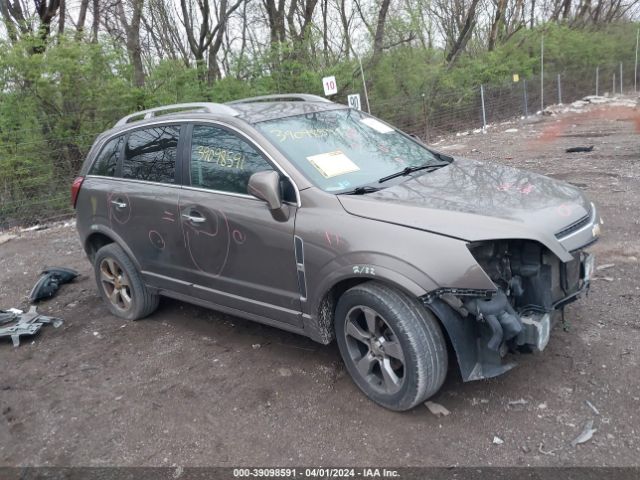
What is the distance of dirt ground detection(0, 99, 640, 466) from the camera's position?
305cm

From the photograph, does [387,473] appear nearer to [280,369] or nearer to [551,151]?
[280,369]

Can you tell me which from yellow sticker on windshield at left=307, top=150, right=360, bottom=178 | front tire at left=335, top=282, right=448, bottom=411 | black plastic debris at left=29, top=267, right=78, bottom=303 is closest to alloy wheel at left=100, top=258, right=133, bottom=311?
black plastic debris at left=29, top=267, right=78, bottom=303

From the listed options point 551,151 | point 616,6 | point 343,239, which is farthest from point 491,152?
point 616,6

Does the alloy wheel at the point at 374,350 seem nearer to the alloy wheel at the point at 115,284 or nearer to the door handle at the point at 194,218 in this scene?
the door handle at the point at 194,218

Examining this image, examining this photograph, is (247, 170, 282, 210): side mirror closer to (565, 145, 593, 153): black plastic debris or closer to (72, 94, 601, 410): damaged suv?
(72, 94, 601, 410): damaged suv

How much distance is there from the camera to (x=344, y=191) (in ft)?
11.6

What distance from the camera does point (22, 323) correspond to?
514 cm

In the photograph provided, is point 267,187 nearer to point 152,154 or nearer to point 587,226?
point 152,154

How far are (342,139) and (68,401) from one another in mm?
2678

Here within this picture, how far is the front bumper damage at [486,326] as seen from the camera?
2.94 meters

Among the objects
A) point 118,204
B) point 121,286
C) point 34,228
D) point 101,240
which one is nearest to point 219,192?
point 118,204

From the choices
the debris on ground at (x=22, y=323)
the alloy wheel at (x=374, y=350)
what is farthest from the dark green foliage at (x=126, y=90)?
the alloy wheel at (x=374, y=350)

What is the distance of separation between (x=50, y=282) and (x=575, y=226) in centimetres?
534

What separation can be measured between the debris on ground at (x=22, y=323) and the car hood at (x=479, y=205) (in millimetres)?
3338
